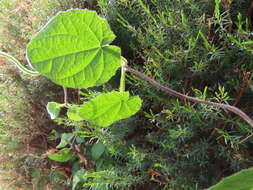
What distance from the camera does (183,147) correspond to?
0.67 m

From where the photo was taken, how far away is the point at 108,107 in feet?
1.62

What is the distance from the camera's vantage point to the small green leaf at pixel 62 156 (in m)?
0.96

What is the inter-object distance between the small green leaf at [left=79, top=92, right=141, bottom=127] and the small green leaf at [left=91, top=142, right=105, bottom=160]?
0.41 meters

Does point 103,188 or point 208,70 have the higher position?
point 208,70

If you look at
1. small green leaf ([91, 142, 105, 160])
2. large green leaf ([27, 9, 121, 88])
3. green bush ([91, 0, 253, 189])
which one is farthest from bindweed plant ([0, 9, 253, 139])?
small green leaf ([91, 142, 105, 160])

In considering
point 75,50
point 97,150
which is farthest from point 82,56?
point 97,150

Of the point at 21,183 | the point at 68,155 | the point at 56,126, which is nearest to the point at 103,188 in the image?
the point at 68,155

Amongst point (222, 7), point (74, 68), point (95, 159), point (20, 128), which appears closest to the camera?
point (74, 68)

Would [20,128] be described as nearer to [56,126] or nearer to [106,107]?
[56,126]

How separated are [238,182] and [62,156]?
0.72 meters

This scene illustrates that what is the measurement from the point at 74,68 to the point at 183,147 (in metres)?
0.37

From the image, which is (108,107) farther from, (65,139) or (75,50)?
(65,139)

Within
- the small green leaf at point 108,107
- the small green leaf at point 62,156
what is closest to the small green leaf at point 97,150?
the small green leaf at point 62,156

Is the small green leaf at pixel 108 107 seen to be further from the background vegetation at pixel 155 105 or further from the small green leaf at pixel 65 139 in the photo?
the small green leaf at pixel 65 139
